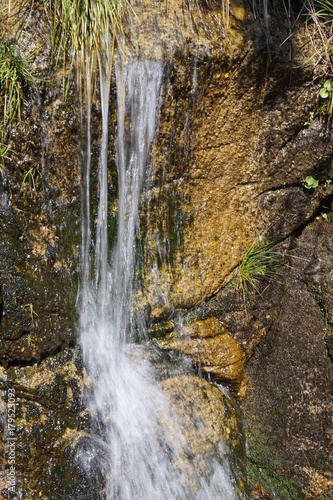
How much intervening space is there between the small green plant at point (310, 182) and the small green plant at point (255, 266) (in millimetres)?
415

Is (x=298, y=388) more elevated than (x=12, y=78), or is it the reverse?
(x=12, y=78)

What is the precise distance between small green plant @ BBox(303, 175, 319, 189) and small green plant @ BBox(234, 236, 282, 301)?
1.36ft

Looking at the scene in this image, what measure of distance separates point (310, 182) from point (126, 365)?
5.10 feet

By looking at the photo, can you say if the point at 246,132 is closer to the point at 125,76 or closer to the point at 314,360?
the point at 125,76

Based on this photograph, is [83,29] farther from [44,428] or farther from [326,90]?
[44,428]

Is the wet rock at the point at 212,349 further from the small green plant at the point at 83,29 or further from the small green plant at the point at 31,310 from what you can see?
the small green plant at the point at 83,29

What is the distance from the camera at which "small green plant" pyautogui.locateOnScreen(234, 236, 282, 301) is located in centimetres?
331

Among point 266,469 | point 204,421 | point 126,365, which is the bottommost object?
point 266,469

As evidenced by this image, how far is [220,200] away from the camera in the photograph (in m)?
3.15

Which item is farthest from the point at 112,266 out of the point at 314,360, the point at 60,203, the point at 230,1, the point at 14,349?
the point at 230,1

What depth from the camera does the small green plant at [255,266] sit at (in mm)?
3307

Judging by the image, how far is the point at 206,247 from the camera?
3.16 meters

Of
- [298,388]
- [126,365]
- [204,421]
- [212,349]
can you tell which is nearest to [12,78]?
[126,365]

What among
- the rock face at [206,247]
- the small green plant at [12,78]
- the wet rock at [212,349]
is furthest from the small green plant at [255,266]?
the small green plant at [12,78]
